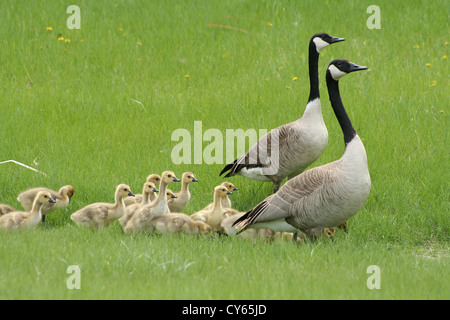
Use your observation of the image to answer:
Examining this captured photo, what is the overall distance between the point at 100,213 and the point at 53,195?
889 mm

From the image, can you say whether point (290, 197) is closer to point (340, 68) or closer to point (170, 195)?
point (340, 68)

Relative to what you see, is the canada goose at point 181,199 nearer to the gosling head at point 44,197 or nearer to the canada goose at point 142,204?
the canada goose at point 142,204

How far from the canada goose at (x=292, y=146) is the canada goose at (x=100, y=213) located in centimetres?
221

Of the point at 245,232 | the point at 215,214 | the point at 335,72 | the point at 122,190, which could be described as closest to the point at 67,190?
the point at 122,190

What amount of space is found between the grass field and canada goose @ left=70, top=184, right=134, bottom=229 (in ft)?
1.59

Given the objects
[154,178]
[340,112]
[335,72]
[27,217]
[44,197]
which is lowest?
[27,217]

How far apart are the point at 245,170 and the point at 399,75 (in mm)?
5547

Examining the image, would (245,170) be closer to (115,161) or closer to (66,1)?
(115,161)

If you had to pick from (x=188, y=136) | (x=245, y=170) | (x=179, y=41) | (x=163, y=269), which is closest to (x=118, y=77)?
(x=179, y=41)

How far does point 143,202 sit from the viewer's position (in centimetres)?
1077

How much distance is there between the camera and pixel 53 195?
10594 millimetres

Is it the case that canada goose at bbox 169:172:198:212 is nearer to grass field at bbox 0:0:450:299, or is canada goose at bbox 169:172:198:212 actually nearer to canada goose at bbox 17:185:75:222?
grass field at bbox 0:0:450:299

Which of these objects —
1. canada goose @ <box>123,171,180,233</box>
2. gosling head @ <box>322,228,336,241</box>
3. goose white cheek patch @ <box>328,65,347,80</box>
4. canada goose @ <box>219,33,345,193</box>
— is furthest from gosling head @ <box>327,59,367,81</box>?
canada goose @ <box>123,171,180,233</box>

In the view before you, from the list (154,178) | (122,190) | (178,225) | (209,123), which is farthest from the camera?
(209,123)
